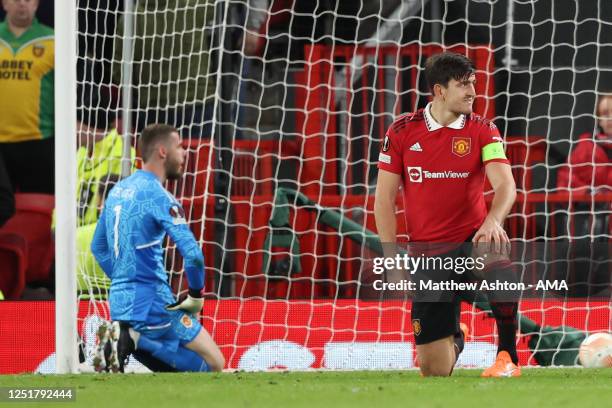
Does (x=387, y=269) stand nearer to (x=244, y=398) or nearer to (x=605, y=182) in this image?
(x=244, y=398)

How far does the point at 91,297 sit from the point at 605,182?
3354mm

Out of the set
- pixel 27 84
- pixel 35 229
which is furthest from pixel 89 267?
pixel 27 84

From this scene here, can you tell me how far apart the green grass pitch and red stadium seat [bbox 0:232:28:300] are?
97.7 inches

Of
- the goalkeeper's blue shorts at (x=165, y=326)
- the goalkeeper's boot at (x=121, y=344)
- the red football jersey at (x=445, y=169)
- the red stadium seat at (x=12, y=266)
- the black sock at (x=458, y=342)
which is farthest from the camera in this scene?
the red stadium seat at (x=12, y=266)

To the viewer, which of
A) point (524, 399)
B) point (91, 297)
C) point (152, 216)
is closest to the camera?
point (524, 399)

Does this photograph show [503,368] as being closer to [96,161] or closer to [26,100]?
[96,161]

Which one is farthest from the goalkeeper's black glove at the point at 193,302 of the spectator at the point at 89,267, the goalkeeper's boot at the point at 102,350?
the spectator at the point at 89,267

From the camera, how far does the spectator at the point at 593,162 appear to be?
859cm

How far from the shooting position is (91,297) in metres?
7.91

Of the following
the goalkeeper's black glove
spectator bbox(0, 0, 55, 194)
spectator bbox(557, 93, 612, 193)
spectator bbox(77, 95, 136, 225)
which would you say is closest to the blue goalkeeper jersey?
the goalkeeper's black glove

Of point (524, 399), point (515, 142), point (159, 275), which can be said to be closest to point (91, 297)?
point (159, 275)

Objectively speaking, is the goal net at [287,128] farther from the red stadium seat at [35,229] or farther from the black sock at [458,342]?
the black sock at [458,342]

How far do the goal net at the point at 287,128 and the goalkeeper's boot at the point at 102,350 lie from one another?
0.75 m

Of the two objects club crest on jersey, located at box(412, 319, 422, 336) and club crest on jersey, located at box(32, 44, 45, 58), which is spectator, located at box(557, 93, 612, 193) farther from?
club crest on jersey, located at box(32, 44, 45, 58)
